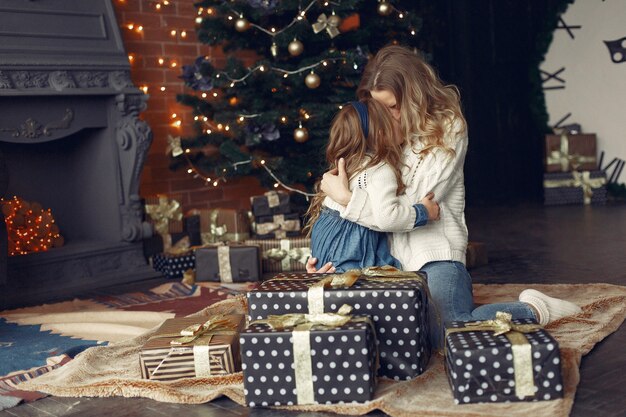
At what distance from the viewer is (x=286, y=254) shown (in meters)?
5.09

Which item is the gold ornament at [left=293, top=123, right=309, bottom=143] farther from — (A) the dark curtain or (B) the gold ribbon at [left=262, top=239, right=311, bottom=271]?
(A) the dark curtain

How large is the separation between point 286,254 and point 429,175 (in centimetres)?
202

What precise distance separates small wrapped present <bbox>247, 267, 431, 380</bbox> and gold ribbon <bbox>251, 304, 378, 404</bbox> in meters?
0.08

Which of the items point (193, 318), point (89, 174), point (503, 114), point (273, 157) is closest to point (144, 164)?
point (89, 174)

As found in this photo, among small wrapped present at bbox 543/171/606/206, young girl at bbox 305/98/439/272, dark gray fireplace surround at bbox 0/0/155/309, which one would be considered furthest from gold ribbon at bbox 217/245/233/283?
small wrapped present at bbox 543/171/606/206

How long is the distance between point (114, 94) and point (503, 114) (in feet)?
14.5

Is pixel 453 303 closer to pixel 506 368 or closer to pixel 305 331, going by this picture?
pixel 506 368

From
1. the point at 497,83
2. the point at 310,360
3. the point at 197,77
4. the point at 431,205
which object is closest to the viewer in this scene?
the point at 310,360

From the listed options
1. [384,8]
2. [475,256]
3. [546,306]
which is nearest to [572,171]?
[384,8]

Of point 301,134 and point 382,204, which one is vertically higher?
point 301,134

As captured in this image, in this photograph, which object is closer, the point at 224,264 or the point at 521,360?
the point at 521,360

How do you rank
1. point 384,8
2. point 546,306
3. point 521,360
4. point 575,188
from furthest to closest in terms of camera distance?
point 575,188, point 384,8, point 546,306, point 521,360

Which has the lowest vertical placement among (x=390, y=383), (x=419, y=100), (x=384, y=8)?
(x=390, y=383)

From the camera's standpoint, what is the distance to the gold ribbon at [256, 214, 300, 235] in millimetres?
5238
